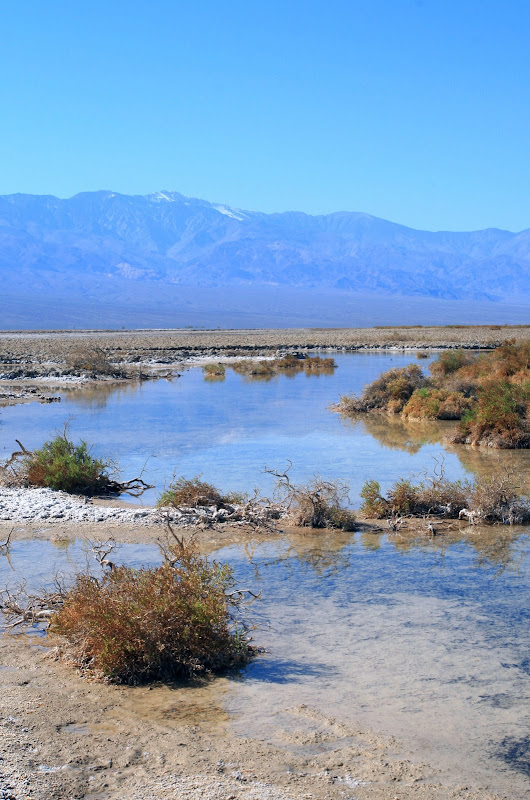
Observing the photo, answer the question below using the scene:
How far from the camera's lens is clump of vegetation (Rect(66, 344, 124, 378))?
37281mm

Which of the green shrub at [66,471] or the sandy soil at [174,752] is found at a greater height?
the green shrub at [66,471]

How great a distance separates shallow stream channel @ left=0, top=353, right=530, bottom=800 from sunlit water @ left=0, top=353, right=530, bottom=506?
0.10 metres

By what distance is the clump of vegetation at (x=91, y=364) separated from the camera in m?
37.3

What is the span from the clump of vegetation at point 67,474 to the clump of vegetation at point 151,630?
6.41 metres

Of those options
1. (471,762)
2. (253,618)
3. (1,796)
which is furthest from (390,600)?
(1,796)

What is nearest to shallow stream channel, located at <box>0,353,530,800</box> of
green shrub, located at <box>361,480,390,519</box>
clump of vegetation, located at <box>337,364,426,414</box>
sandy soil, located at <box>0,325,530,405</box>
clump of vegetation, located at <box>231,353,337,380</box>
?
green shrub, located at <box>361,480,390,519</box>

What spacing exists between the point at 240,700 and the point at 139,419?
17.5 m

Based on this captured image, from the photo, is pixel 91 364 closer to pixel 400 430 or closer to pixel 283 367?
pixel 283 367

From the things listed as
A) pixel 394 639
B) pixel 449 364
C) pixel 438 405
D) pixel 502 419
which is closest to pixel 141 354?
pixel 449 364

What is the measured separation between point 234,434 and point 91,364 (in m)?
19.5

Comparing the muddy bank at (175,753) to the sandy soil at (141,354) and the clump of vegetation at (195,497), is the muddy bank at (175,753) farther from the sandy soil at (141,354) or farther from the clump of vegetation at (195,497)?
the sandy soil at (141,354)

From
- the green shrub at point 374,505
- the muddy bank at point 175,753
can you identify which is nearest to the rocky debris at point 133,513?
the green shrub at point 374,505

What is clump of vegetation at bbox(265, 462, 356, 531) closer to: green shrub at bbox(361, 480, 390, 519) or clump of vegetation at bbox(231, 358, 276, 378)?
green shrub at bbox(361, 480, 390, 519)

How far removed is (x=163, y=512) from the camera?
11680mm
